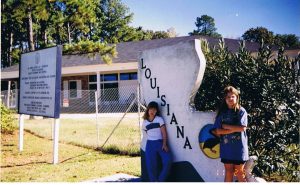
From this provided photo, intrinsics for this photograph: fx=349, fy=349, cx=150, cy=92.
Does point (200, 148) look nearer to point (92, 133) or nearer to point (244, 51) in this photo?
point (244, 51)

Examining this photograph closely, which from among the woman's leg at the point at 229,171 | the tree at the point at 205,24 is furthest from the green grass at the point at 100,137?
the tree at the point at 205,24

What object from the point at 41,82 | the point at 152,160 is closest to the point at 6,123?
the point at 41,82

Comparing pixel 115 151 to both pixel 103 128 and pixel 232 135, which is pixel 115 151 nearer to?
pixel 103 128

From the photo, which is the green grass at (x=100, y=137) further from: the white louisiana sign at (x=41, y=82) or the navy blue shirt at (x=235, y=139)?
the navy blue shirt at (x=235, y=139)

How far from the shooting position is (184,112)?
5328mm

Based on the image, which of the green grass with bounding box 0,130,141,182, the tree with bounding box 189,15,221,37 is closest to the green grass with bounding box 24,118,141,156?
the green grass with bounding box 0,130,141,182

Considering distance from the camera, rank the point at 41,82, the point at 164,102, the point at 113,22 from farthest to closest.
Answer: the point at 113,22 < the point at 41,82 < the point at 164,102

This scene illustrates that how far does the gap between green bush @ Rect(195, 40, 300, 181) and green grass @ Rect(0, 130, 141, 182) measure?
246 cm

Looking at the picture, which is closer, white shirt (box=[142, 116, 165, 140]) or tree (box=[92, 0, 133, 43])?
white shirt (box=[142, 116, 165, 140])

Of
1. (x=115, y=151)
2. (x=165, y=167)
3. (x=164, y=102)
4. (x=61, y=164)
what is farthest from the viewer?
(x=115, y=151)

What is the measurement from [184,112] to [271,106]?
4.36 feet

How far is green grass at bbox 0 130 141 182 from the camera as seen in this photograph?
6684 mm

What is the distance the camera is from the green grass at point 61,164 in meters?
6.68

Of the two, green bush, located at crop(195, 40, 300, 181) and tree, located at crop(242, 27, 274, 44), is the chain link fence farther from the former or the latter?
tree, located at crop(242, 27, 274, 44)
